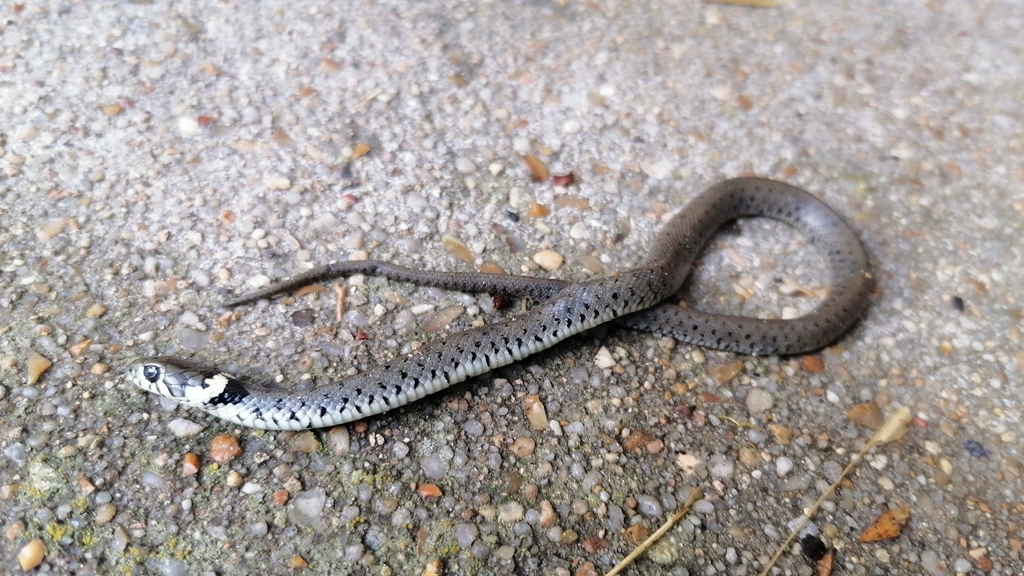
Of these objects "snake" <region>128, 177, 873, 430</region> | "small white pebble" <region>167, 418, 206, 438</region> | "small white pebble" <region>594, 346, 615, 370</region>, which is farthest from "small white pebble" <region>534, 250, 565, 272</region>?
"small white pebble" <region>167, 418, 206, 438</region>

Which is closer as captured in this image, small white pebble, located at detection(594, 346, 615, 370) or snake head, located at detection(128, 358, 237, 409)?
snake head, located at detection(128, 358, 237, 409)

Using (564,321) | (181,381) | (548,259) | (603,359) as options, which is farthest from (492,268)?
(181,381)

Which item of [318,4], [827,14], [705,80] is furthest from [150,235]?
[827,14]

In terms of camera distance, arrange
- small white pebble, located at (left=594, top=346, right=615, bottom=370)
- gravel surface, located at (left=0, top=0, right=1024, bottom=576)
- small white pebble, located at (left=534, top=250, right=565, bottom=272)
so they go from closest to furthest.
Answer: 1. gravel surface, located at (left=0, top=0, right=1024, bottom=576)
2. small white pebble, located at (left=594, top=346, right=615, bottom=370)
3. small white pebble, located at (left=534, top=250, right=565, bottom=272)

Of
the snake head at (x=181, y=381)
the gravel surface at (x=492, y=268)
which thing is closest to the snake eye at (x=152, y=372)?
the snake head at (x=181, y=381)

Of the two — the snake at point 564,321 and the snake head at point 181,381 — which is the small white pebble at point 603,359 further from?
the snake head at point 181,381

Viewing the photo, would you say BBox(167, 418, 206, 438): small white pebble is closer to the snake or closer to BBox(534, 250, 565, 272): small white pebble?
the snake

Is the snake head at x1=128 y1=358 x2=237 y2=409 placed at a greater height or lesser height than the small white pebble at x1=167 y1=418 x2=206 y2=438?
greater

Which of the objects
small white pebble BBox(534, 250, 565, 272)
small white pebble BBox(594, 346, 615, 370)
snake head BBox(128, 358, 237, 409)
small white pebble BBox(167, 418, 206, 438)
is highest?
snake head BBox(128, 358, 237, 409)
